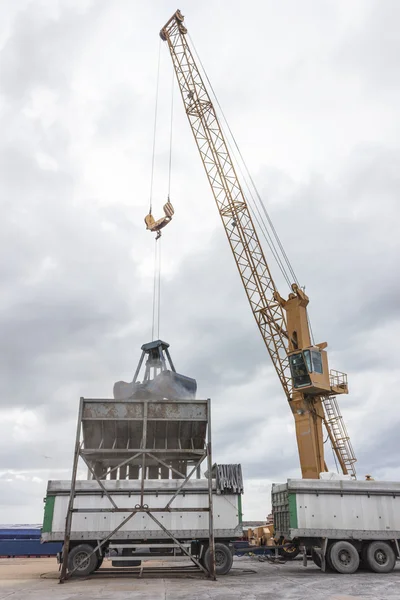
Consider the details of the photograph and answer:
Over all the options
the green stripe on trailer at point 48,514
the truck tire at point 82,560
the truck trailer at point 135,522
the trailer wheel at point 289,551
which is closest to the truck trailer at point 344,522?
the trailer wheel at point 289,551

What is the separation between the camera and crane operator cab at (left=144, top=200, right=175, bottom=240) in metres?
31.4

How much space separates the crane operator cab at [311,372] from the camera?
3164 centimetres

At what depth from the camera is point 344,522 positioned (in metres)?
18.9

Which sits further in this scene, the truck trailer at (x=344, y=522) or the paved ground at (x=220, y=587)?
the truck trailer at (x=344, y=522)

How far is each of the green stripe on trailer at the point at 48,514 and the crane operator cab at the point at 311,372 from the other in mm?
18684

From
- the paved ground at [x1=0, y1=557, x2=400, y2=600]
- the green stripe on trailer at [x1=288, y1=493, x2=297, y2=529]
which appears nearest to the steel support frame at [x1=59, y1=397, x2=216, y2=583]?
the paved ground at [x1=0, y1=557, x2=400, y2=600]

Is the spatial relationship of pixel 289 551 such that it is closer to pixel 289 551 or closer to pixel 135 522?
pixel 289 551

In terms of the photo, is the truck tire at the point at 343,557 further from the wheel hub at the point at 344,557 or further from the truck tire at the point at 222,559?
the truck tire at the point at 222,559

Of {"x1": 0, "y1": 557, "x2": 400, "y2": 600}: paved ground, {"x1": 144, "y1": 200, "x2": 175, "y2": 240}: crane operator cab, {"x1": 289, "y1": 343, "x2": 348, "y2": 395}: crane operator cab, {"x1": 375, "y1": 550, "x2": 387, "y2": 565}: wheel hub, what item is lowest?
{"x1": 0, "y1": 557, "x2": 400, "y2": 600}: paved ground

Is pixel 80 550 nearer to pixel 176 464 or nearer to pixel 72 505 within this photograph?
pixel 72 505

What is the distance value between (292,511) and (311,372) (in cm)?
1393

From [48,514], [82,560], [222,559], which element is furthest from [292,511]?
[48,514]

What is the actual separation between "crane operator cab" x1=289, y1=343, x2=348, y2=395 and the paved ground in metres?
13.9

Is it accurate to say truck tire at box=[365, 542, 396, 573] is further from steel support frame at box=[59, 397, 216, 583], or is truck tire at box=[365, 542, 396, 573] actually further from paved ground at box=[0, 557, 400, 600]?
steel support frame at box=[59, 397, 216, 583]
